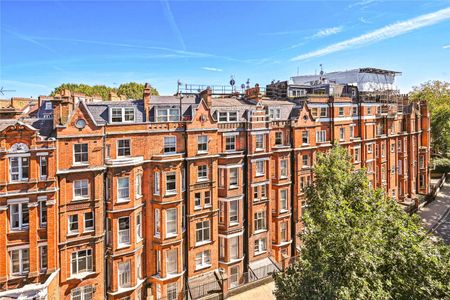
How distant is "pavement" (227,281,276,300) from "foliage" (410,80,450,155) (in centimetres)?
5151

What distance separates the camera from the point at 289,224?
31.4 meters

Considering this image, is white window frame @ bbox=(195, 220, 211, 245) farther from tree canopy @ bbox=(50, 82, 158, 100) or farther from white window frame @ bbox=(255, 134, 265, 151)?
tree canopy @ bbox=(50, 82, 158, 100)

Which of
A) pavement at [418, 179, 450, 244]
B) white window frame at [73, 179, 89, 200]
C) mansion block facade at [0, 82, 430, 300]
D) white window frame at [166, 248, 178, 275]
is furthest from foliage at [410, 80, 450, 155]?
white window frame at [73, 179, 89, 200]

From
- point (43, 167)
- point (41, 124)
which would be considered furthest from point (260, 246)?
point (41, 124)

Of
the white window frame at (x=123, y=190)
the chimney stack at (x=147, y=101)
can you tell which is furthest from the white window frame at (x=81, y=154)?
the chimney stack at (x=147, y=101)

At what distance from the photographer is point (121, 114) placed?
23.5 m

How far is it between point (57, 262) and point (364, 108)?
128 feet

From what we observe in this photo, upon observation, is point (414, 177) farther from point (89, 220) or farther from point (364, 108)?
point (89, 220)

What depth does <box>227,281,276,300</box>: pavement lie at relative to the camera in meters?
25.6

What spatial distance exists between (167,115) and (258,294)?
17960 millimetres

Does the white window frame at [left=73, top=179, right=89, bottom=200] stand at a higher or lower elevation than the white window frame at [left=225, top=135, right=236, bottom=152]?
lower

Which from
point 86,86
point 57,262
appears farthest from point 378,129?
point 86,86

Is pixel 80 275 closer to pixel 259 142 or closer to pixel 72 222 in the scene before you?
pixel 72 222

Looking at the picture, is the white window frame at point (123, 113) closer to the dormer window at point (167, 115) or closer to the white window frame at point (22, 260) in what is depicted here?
the dormer window at point (167, 115)
